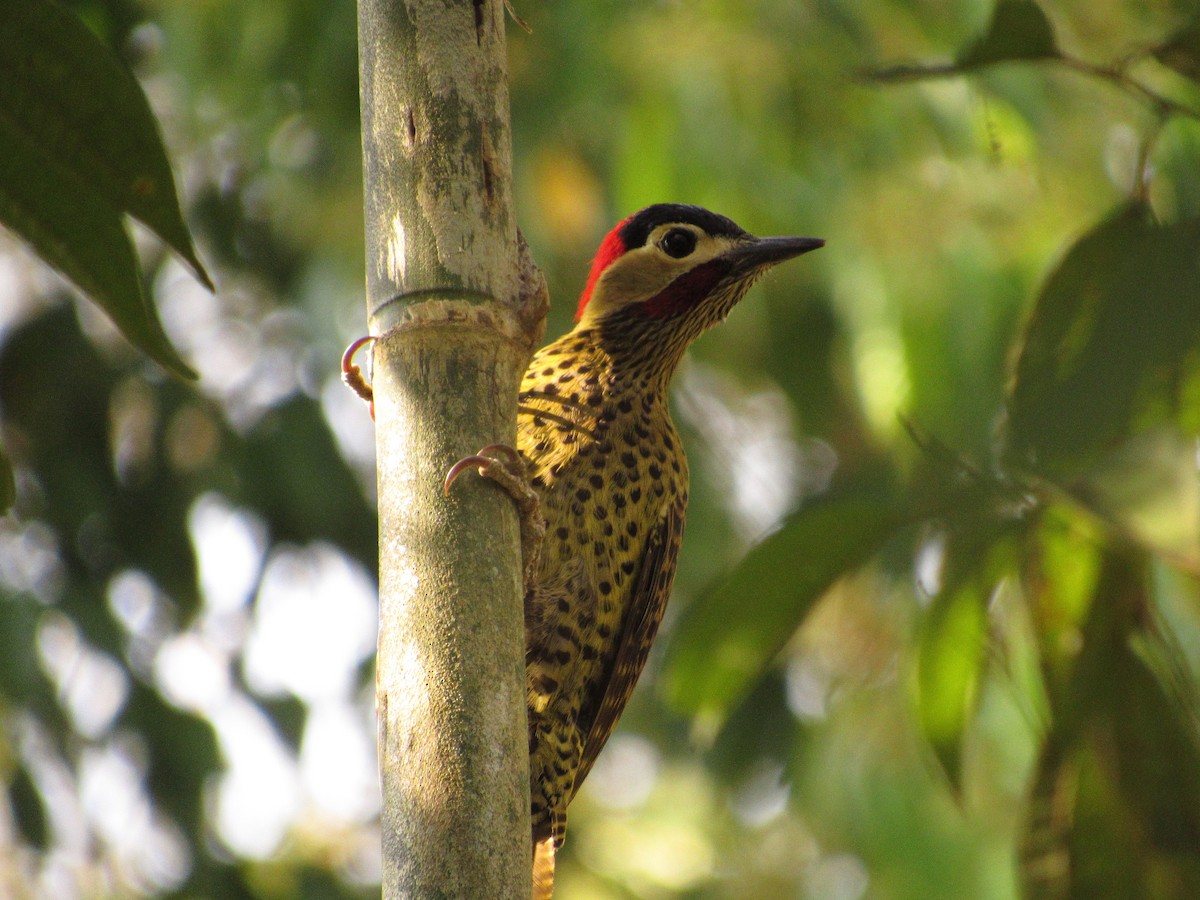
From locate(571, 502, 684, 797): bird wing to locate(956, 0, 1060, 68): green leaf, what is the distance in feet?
4.59

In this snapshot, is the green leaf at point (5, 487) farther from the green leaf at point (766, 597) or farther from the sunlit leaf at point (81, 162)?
the green leaf at point (766, 597)

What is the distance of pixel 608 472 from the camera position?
125 inches

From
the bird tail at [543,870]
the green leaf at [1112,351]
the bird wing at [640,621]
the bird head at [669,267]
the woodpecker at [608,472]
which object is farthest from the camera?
the bird head at [669,267]

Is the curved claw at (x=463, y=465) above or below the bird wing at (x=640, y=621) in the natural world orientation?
below

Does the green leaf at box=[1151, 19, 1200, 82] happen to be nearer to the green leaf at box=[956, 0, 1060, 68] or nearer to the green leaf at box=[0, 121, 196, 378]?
the green leaf at box=[956, 0, 1060, 68]

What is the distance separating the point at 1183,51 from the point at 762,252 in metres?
1.33

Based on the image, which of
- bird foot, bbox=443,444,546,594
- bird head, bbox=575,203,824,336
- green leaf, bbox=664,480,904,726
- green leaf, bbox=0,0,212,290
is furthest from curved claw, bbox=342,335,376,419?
bird head, bbox=575,203,824,336

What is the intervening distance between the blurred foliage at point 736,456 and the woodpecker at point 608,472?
0.19 meters

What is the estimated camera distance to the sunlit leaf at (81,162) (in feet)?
5.79

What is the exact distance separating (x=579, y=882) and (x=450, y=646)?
5445mm

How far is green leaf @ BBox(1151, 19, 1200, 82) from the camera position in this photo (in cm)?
216

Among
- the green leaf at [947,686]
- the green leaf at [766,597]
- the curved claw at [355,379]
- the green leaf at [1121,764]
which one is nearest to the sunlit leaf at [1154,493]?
the green leaf at [766,597]

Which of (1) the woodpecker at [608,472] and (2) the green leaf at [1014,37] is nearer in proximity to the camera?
(2) the green leaf at [1014,37]

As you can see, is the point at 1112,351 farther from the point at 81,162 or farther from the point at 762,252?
the point at 762,252
